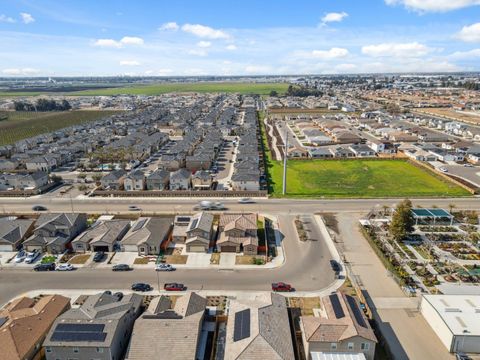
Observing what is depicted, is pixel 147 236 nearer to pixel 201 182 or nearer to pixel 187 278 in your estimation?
pixel 187 278

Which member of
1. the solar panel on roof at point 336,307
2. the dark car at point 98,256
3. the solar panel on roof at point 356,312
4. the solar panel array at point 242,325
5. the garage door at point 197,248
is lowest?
the dark car at point 98,256

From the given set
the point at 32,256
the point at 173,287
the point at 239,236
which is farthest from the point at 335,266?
the point at 32,256

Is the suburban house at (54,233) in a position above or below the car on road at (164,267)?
above

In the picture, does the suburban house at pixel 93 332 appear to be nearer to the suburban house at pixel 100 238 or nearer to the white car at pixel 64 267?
the white car at pixel 64 267

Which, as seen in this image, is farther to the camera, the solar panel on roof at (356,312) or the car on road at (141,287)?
the car on road at (141,287)

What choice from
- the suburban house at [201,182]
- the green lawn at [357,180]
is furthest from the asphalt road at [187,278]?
the suburban house at [201,182]
